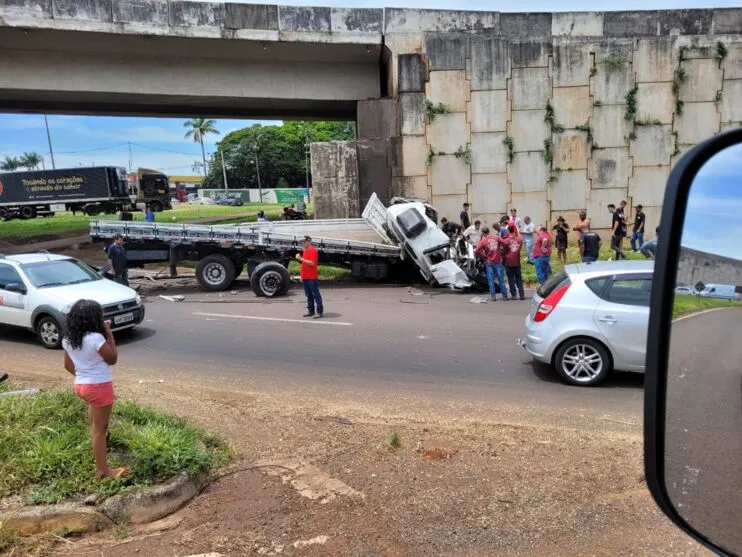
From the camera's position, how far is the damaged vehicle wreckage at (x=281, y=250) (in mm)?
14992

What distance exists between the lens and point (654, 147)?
20.6m

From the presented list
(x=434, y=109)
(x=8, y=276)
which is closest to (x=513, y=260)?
(x=434, y=109)

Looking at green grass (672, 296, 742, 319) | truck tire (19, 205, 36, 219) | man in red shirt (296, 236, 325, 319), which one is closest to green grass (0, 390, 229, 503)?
green grass (672, 296, 742, 319)

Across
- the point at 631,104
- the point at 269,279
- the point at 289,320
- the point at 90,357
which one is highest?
the point at 631,104

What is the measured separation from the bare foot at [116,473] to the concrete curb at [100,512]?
0.73ft

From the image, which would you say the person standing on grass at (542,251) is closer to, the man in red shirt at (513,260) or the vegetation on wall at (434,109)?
the man in red shirt at (513,260)

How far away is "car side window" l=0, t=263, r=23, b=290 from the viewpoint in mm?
9883

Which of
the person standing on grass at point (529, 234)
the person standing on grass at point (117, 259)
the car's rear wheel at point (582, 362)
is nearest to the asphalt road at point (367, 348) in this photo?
the car's rear wheel at point (582, 362)

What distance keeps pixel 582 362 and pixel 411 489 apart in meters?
3.53

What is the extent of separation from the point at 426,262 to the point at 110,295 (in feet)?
26.2

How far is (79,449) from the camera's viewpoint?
4641mm

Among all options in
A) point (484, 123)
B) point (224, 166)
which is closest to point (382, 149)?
point (484, 123)

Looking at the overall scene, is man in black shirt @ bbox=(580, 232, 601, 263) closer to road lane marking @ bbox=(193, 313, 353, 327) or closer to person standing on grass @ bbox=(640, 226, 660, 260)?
road lane marking @ bbox=(193, 313, 353, 327)

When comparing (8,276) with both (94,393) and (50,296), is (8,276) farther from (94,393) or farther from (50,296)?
(94,393)
